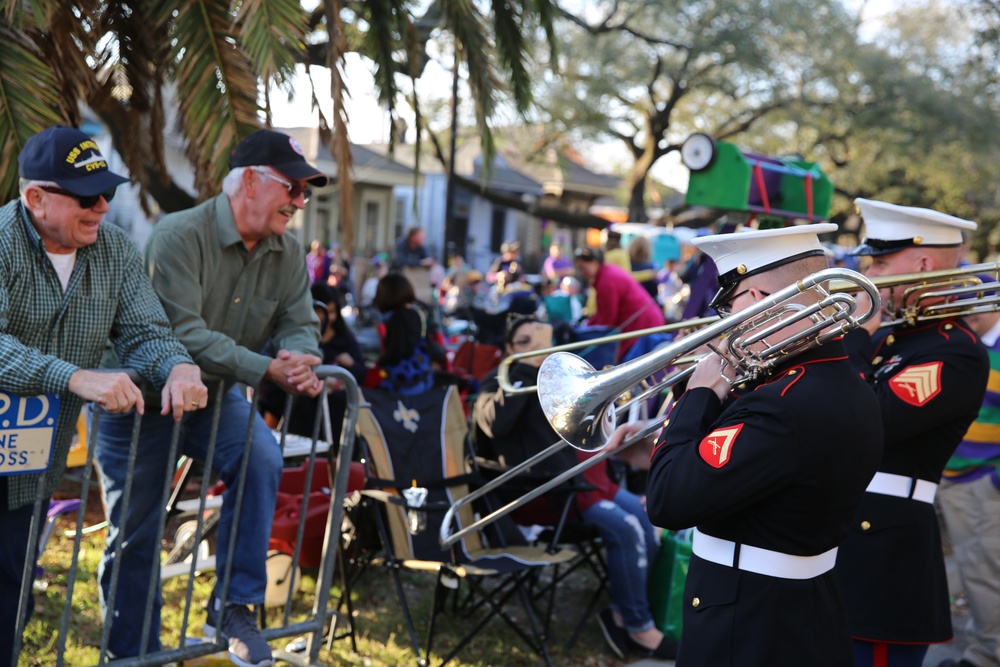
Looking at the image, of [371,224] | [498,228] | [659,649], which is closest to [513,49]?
[659,649]

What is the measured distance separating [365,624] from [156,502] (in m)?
1.65

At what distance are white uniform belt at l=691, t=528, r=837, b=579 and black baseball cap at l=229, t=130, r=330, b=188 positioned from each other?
2110mm

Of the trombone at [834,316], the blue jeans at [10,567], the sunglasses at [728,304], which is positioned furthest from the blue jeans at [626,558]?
the blue jeans at [10,567]

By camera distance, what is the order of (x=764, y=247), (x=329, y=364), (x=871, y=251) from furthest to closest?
(x=329, y=364) → (x=871, y=251) → (x=764, y=247)

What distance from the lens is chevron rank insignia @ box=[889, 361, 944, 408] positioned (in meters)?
3.23

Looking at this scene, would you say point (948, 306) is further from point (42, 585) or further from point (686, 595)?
point (42, 585)

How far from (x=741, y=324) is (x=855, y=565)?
4.48 feet

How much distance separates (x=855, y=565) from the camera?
131 inches

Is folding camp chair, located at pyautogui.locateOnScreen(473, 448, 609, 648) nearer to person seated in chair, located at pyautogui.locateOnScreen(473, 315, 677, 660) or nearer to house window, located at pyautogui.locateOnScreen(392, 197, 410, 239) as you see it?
person seated in chair, located at pyautogui.locateOnScreen(473, 315, 677, 660)

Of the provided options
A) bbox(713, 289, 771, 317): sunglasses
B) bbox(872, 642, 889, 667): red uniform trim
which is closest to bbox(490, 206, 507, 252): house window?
bbox(872, 642, 889, 667): red uniform trim

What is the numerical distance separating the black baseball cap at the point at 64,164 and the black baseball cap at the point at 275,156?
664mm

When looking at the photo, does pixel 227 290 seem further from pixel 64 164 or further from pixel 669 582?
pixel 669 582

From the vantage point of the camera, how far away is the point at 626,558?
5.07 meters

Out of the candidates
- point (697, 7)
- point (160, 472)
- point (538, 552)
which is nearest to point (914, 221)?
point (538, 552)
